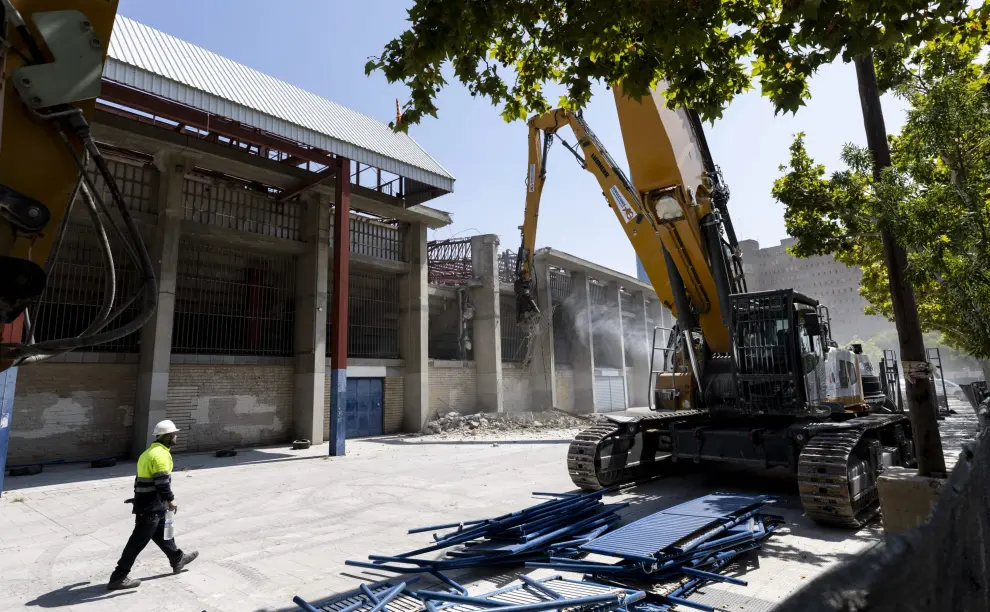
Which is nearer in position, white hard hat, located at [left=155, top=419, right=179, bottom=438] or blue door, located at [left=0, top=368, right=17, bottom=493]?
white hard hat, located at [left=155, top=419, right=179, bottom=438]

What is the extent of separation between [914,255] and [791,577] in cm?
360

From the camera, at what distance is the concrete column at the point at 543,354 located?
2623 cm

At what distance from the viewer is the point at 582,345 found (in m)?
29.2

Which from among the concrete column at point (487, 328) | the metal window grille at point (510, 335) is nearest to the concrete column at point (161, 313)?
the concrete column at point (487, 328)

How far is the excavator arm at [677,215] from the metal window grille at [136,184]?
12401 millimetres

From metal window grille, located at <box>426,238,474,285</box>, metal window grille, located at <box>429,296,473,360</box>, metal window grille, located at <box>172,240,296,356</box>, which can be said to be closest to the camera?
metal window grille, located at <box>172,240,296,356</box>

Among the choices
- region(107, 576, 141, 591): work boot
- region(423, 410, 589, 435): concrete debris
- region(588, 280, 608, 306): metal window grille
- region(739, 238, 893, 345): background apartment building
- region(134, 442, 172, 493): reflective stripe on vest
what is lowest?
region(107, 576, 141, 591): work boot

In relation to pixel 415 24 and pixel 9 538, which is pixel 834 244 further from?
pixel 9 538

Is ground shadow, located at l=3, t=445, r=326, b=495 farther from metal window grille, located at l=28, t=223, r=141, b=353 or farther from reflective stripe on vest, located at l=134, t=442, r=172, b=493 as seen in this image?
reflective stripe on vest, located at l=134, t=442, r=172, b=493

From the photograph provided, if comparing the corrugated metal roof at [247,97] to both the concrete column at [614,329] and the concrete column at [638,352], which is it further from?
the concrete column at [638,352]

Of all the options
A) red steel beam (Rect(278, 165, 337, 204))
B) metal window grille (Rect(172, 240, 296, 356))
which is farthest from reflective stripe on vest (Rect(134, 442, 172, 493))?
red steel beam (Rect(278, 165, 337, 204))

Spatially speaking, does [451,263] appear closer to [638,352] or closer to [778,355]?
[638,352]

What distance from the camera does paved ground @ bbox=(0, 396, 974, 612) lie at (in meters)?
5.05

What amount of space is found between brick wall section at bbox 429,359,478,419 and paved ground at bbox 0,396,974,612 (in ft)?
25.9
